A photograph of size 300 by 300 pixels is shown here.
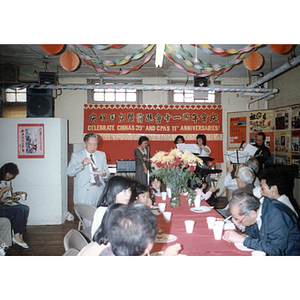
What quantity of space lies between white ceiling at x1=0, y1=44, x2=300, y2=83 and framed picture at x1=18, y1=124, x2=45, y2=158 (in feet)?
4.50

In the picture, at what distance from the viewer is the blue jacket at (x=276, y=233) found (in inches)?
61.1

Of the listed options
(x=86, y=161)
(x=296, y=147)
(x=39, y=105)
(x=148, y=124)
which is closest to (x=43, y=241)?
(x=86, y=161)

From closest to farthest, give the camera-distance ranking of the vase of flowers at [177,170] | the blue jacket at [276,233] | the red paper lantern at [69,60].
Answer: the blue jacket at [276,233] → the vase of flowers at [177,170] → the red paper lantern at [69,60]

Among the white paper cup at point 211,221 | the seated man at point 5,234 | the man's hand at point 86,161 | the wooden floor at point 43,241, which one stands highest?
the man's hand at point 86,161

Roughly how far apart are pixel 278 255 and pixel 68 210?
12.7 ft

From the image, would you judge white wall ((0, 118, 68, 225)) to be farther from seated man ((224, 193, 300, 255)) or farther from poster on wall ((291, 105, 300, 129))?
poster on wall ((291, 105, 300, 129))

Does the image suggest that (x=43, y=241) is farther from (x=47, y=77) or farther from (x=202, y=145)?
(x=202, y=145)

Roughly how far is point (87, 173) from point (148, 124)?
311cm

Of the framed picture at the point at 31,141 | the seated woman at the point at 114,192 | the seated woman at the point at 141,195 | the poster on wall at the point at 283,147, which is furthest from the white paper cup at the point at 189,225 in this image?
the poster on wall at the point at 283,147

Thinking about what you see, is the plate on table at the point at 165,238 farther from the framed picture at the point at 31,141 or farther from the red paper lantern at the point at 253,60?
the framed picture at the point at 31,141

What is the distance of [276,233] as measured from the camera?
5.25 ft

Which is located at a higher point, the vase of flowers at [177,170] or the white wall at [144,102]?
the white wall at [144,102]

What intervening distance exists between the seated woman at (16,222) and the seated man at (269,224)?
281 centimetres

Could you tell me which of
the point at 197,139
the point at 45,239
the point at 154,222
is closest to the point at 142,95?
the point at 197,139
